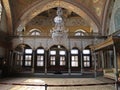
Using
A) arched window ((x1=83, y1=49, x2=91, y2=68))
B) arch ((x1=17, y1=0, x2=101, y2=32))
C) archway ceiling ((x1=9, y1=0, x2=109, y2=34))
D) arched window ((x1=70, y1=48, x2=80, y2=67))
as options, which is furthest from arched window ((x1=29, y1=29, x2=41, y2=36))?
arched window ((x1=83, y1=49, x2=91, y2=68))

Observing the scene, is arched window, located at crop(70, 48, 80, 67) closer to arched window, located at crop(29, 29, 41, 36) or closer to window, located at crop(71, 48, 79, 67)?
window, located at crop(71, 48, 79, 67)

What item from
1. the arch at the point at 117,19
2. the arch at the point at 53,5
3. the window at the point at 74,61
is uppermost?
the arch at the point at 53,5

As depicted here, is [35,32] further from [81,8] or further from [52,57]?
[81,8]

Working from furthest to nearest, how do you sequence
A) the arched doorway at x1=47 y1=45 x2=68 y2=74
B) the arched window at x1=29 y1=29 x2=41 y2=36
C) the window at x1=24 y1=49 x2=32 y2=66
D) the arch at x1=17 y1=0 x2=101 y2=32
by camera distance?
the arched window at x1=29 y1=29 x2=41 y2=36 < the window at x1=24 y1=49 x2=32 y2=66 < the arched doorway at x1=47 y1=45 x2=68 y2=74 < the arch at x1=17 y1=0 x2=101 y2=32

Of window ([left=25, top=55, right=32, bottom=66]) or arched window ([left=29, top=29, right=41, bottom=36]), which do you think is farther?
arched window ([left=29, top=29, right=41, bottom=36])

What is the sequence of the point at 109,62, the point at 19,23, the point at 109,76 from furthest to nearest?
the point at 19,23 → the point at 109,62 → the point at 109,76

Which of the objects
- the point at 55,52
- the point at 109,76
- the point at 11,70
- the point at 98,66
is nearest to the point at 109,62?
the point at 98,66

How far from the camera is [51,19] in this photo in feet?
72.8

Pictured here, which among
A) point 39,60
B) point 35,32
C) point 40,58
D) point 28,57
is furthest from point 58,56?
point 35,32

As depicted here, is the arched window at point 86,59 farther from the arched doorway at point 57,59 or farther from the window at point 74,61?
the arched doorway at point 57,59

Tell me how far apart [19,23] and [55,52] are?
19.8ft

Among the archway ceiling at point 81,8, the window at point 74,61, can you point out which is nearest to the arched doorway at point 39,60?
the window at point 74,61

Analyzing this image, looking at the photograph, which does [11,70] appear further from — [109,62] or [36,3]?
[109,62]

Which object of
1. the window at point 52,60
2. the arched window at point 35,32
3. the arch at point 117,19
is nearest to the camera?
the arch at point 117,19
